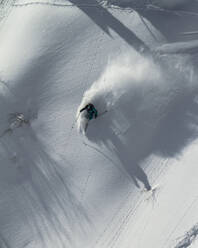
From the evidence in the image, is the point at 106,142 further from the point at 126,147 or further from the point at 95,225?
the point at 95,225

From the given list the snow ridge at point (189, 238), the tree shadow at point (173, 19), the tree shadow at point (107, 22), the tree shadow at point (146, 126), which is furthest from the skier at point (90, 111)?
the snow ridge at point (189, 238)

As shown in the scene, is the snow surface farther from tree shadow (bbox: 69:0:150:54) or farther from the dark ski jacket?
the dark ski jacket

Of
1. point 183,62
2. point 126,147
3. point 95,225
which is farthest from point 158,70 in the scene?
point 95,225

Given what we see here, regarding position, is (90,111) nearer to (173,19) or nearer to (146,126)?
(146,126)

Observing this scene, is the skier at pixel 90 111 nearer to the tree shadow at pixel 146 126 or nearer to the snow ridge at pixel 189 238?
the tree shadow at pixel 146 126

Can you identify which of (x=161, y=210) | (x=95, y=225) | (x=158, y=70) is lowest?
(x=161, y=210)
